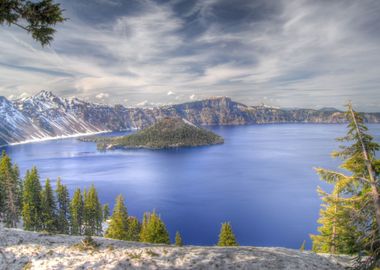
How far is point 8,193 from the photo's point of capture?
5447 cm

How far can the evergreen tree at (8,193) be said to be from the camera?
52.4 metres

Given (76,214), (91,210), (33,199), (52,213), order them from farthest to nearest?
(91,210)
(76,214)
(52,213)
(33,199)

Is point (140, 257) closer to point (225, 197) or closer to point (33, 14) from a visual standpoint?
point (33, 14)

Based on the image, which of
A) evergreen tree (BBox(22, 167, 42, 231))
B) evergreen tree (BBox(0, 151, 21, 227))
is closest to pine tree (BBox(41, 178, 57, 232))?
evergreen tree (BBox(22, 167, 42, 231))

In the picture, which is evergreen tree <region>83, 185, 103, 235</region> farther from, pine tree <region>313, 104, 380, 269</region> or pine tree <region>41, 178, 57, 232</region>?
pine tree <region>313, 104, 380, 269</region>

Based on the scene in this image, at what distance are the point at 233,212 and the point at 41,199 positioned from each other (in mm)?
72937

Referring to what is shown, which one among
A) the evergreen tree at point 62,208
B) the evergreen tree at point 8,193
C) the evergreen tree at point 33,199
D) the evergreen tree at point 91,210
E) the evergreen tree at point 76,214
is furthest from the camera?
the evergreen tree at point 91,210

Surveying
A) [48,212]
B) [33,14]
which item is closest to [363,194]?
[33,14]

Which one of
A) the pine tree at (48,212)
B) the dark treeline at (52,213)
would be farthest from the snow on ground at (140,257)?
the pine tree at (48,212)

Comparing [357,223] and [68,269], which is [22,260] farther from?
[357,223]

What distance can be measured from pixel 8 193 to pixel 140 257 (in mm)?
53113

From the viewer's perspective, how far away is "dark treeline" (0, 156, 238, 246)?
46.5 meters

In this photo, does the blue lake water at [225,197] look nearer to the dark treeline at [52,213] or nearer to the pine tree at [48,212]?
the dark treeline at [52,213]

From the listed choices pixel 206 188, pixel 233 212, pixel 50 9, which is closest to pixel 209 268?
pixel 50 9
